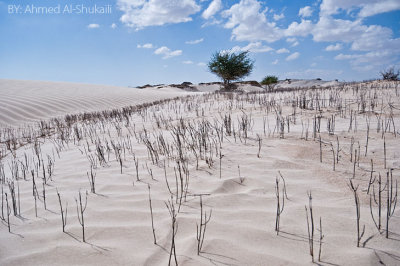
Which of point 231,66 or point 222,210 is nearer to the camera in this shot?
point 222,210

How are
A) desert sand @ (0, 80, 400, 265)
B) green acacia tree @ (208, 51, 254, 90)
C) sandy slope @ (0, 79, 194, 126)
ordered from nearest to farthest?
1. desert sand @ (0, 80, 400, 265)
2. sandy slope @ (0, 79, 194, 126)
3. green acacia tree @ (208, 51, 254, 90)

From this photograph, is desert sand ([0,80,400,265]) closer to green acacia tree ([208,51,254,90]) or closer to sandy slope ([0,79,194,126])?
sandy slope ([0,79,194,126])

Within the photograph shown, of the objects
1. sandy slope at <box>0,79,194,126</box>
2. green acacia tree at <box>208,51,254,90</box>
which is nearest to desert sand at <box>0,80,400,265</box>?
sandy slope at <box>0,79,194,126</box>

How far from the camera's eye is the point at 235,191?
84.8 inches

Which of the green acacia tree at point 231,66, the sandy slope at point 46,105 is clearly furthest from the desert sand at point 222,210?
the green acacia tree at point 231,66

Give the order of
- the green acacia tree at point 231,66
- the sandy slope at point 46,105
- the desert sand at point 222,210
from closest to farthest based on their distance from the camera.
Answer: the desert sand at point 222,210 → the sandy slope at point 46,105 → the green acacia tree at point 231,66

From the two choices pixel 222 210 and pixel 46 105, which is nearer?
pixel 222 210

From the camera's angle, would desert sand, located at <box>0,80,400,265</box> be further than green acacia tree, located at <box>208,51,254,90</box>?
No

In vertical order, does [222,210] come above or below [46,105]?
below

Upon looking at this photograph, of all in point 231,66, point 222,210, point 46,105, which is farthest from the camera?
point 231,66

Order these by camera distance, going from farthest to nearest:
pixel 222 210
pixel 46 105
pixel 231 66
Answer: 1. pixel 231 66
2. pixel 46 105
3. pixel 222 210

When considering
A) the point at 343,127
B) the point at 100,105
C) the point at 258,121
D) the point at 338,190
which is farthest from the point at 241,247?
the point at 100,105

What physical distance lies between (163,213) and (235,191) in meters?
0.63

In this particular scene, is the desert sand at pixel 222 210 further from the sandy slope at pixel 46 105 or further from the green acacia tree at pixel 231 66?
the green acacia tree at pixel 231 66
